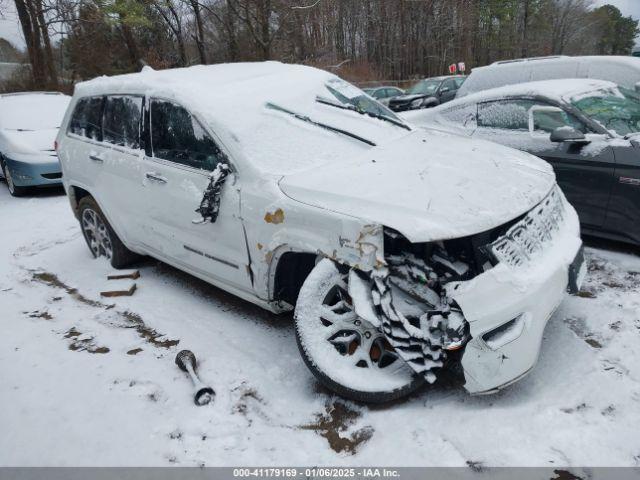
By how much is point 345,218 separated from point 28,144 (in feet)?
24.4

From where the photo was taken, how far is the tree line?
56.6ft

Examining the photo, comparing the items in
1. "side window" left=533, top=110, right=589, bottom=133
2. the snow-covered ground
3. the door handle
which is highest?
"side window" left=533, top=110, right=589, bottom=133

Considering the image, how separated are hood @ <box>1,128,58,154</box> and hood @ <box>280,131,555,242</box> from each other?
6.73 meters

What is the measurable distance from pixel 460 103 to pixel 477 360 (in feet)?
11.2

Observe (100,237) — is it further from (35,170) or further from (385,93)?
(385,93)

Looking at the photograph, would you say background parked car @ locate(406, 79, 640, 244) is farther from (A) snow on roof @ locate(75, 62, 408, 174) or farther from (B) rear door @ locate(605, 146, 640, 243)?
(A) snow on roof @ locate(75, 62, 408, 174)

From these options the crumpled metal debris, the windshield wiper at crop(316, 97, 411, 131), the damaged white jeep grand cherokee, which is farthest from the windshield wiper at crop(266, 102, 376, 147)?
the crumpled metal debris

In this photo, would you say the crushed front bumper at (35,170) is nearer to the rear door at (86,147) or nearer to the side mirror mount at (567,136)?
the rear door at (86,147)

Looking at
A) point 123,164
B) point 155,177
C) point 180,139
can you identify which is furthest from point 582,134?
point 123,164

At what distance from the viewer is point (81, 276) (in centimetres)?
447

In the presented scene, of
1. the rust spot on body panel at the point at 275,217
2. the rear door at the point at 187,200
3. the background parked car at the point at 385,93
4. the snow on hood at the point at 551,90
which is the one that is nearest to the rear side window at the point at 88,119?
the rear door at the point at 187,200

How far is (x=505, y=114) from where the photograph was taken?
4512 mm

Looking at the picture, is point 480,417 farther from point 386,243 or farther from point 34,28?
point 34,28

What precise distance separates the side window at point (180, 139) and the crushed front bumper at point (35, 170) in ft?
16.6
